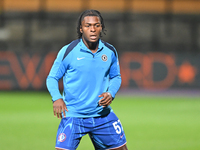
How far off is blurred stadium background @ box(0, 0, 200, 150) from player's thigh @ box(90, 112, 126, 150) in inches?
104

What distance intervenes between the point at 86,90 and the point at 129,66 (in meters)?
13.8

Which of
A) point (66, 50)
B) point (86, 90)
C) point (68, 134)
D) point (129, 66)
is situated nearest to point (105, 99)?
point (86, 90)

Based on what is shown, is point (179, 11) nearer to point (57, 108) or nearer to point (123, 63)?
point (123, 63)

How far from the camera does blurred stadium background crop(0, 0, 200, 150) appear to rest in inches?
335

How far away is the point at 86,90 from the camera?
4133 millimetres

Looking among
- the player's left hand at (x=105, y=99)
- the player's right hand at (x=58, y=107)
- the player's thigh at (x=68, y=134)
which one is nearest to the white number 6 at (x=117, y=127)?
the player's left hand at (x=105, y=99)

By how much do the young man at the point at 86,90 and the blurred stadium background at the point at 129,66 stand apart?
276 centimetres

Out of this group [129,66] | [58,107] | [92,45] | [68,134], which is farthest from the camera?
[129,66]

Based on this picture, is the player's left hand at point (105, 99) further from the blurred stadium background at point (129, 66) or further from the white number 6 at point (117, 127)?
the blurred stadium background at point (129, 66)

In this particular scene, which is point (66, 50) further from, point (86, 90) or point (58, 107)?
point (58, 107)

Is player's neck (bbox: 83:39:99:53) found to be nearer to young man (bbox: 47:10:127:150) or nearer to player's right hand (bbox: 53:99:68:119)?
young man (bbox: 47:10:127:150)

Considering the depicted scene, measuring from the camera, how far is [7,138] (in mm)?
7543

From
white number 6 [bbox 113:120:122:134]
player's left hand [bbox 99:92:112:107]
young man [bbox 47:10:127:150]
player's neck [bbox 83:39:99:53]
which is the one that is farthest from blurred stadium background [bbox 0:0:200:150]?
player's neck [bbox 83:39:99:53]

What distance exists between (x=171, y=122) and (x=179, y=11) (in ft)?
49.1
